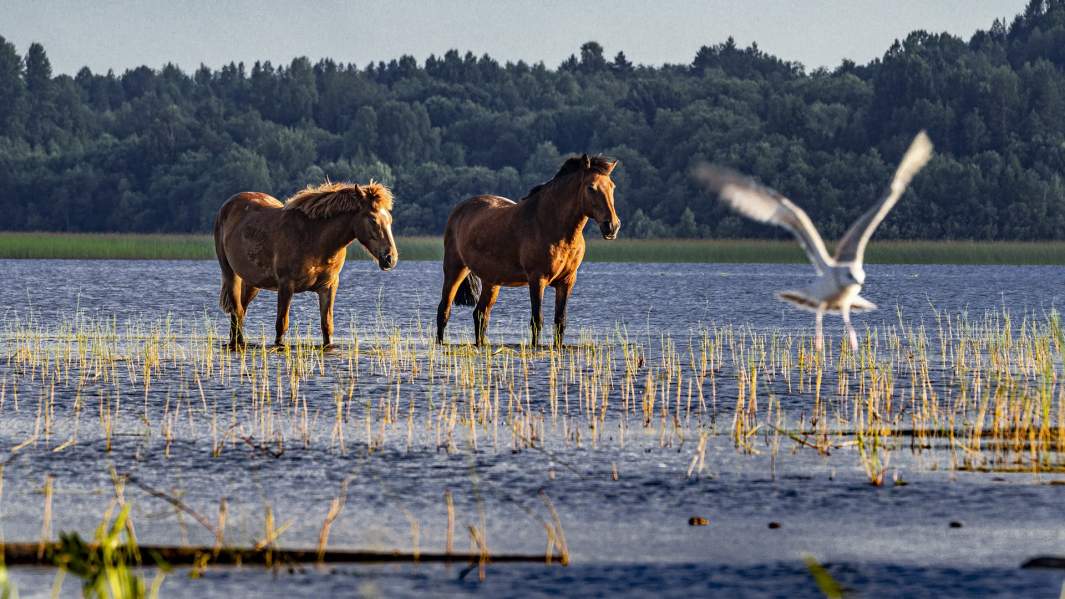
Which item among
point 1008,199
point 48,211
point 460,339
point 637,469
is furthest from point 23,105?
point 637,469

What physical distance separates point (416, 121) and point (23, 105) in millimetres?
47876

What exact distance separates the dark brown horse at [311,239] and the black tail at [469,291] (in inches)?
101

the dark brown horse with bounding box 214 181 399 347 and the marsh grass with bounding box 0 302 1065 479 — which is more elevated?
the dark brown horse with bounding box 214 181 399 347

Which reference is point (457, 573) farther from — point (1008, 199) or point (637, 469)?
point (1008, 199)

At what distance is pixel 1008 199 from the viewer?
90.6 m

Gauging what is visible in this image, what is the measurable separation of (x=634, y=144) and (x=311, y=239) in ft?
318

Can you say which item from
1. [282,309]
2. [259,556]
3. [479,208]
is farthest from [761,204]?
[479,208]

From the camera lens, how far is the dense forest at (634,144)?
3642 inches

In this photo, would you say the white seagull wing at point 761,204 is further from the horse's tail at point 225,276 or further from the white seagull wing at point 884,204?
the horse's tail at point 225,276

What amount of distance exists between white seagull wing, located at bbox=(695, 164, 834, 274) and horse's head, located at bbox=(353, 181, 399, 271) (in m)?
5.99

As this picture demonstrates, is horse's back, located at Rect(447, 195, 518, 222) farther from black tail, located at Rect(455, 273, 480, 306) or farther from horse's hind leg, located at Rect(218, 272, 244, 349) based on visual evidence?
horse's hind leg, located at Rect(218, 272, 244, 349)

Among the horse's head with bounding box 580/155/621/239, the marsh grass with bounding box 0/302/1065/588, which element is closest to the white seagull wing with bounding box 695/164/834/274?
the marsh grass with bounding box 0/302/1065/588

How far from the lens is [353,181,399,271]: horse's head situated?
54.2ft

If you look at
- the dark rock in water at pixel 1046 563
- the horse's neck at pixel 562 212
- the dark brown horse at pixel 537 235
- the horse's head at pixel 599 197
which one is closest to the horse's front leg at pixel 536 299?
the dark brown horse at pixel 537 235
